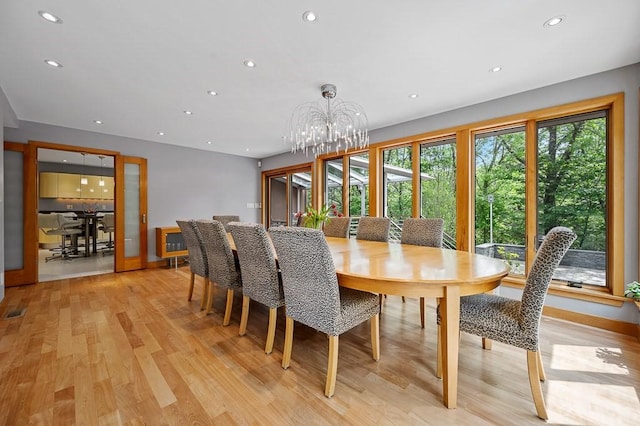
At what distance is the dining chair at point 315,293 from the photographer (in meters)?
1.58

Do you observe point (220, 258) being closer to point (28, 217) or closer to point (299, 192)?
point (28, 217)

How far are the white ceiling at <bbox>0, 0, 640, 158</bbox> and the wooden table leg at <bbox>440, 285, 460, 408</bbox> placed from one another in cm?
187

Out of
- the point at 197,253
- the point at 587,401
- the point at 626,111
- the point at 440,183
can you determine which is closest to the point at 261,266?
the point at 197,253

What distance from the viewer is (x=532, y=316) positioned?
57.4 inches

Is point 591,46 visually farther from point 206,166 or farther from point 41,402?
point 206,166

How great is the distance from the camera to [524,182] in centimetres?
315

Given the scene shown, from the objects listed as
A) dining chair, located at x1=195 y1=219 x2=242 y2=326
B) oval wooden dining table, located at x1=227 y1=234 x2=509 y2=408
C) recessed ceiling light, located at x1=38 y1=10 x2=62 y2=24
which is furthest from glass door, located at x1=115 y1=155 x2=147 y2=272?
oval wooden dining table, located at x1=227 y1=234 x2=509 y2=408

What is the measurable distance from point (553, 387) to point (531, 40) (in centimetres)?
254

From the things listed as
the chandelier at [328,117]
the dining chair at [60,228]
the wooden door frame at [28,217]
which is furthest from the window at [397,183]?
the dining chair at [60,228]

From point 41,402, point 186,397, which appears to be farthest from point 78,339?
point 186,397

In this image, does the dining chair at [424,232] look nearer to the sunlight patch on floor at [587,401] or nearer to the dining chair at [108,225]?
the sunlight patch on floor at [587,401]

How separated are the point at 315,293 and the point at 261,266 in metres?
0.61

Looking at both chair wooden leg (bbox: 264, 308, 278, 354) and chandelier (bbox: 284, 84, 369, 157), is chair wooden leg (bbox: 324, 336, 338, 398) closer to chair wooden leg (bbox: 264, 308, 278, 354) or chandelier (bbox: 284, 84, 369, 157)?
chair wooden leg (bbox: 264, 308, 278, 354)

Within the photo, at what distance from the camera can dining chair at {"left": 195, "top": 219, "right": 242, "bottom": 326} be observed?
8.07 feet
